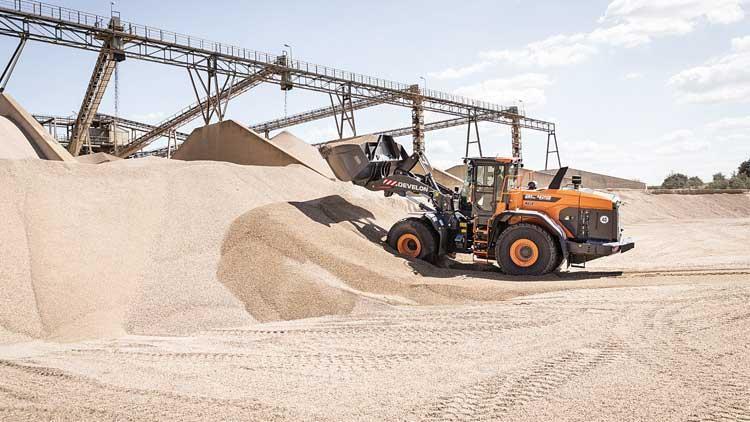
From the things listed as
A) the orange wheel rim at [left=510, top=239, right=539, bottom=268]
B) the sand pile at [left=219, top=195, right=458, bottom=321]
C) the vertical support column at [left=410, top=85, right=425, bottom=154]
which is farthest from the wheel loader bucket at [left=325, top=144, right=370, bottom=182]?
the vertical support column at [left=410, top=85, right=425, bottom=154]

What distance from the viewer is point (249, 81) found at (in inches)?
984

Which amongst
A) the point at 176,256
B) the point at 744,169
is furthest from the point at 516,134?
the point at 176,256

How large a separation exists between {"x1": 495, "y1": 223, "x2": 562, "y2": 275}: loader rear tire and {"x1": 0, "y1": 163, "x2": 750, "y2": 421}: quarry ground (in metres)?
0.34

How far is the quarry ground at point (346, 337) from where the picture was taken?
445 cm

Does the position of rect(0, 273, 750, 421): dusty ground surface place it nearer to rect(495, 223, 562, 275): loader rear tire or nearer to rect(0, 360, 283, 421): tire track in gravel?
rect(0, 360, 283, 421): tire track in gravel

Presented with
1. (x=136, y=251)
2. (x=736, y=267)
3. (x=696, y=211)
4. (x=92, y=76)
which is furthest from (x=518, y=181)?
(x=696, y=211)

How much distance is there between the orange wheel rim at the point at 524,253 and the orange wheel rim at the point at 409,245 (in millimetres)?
1976

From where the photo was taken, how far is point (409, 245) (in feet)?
40.3

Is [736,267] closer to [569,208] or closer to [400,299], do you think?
[569,208]

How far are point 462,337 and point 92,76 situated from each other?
739 inches

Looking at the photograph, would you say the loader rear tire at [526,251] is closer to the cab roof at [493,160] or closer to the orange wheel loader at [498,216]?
the orange wheel loader at [498,216]

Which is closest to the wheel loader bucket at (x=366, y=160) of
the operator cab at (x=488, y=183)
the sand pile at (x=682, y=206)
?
the operator cab at (x=488, y=183)

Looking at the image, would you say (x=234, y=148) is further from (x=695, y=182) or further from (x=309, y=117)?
(x=695, y=182)

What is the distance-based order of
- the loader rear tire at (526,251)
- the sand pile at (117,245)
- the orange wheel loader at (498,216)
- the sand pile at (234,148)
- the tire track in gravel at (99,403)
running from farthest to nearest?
A: the sand pile at (234,148) < the orange wheel loader at (498,216) < the loader rear tire at (526,251) < the sand pile at (117,245) < the tire track in gravel at (99,403)
